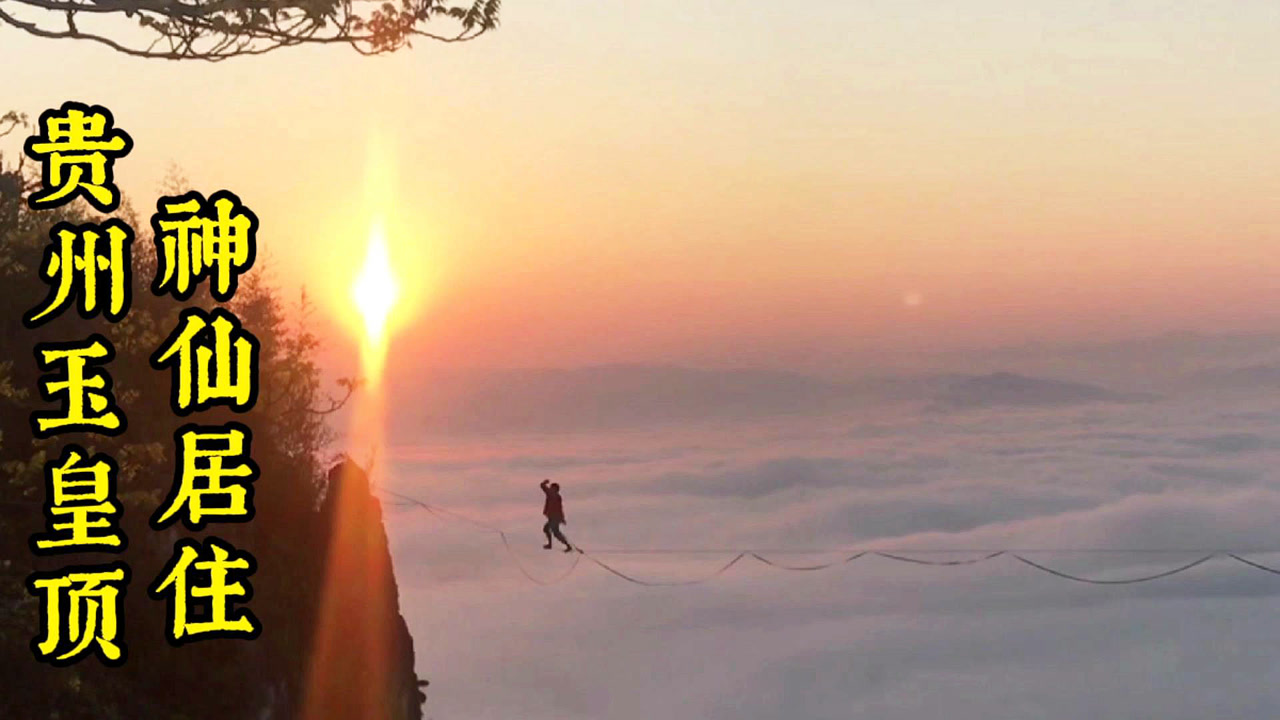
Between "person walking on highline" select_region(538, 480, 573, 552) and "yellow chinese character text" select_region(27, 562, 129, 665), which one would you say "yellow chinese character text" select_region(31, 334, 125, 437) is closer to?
"yellow chinese character text" select_region(27, 562, 129, 665)

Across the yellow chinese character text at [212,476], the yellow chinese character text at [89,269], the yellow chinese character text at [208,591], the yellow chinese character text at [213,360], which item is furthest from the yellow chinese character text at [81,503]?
the yellow chinese character text at [89,269]

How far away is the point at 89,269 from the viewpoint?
1734cm

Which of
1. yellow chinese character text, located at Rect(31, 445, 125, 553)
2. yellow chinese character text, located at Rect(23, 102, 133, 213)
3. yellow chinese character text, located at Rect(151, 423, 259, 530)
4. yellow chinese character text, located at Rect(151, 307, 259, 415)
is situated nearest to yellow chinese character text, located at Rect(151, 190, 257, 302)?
yellow chinese character text, located at Rect(151, 307, 259, 415)

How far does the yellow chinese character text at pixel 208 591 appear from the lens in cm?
1706

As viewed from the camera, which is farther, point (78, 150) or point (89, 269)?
point (89, 269)

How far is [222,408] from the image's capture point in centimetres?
2266

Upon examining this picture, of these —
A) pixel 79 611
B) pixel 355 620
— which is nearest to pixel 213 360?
pixel 79 611

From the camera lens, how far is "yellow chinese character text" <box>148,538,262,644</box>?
17.1 m

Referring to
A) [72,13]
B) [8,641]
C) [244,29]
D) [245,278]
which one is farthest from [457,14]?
[245,278]

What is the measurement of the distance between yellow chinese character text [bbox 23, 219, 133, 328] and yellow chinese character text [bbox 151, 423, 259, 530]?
1.77 m

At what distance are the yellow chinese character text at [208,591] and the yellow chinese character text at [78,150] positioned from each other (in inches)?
169

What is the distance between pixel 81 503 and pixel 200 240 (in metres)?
3.36

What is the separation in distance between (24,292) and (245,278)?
22.3 ft

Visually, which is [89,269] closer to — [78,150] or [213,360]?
[78,150]
